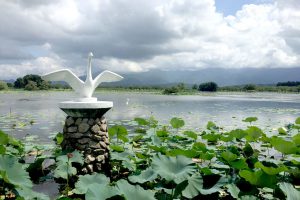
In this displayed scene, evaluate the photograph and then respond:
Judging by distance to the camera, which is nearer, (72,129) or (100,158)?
(72,129)

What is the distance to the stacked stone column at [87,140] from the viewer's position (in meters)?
5.71

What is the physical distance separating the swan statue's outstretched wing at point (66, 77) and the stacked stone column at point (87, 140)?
625 mm

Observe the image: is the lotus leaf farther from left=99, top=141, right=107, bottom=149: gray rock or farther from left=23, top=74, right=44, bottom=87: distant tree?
left=23, top=74, right=44, bottom=87: distant tree

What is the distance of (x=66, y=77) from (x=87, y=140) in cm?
119

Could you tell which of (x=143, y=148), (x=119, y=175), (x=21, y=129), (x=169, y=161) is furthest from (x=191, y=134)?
(x=21, y=129)

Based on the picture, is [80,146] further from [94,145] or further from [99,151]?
[99,151]

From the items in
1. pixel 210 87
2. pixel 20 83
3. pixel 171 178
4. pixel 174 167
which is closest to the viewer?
pixel 171 178

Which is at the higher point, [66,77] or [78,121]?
[66,77]

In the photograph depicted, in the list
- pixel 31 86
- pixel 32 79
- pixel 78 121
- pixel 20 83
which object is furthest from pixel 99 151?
pixel 20 83

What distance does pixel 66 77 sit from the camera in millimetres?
5938

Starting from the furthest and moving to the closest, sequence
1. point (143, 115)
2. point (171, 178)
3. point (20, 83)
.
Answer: point (20, 83) < point (143, 115) < point (171, 178)

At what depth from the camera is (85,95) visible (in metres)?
5.98

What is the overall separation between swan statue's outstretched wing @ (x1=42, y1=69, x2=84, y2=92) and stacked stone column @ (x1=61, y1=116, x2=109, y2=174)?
0.62 m

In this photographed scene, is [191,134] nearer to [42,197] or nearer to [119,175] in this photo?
[119,175]
